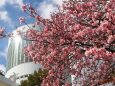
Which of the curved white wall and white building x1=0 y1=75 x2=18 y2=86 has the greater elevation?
the curved white wall

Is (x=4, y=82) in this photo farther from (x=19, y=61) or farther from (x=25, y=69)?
(x=19, y=61)

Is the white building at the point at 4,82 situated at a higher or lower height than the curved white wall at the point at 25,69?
lower

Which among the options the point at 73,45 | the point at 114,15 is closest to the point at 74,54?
the point at 73,45

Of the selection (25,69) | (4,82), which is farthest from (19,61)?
(4,82)

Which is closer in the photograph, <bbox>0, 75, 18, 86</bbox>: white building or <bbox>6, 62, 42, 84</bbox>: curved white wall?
<bbox>0, 75, 18, 86</bbox>: white building

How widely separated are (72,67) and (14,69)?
6435 cm

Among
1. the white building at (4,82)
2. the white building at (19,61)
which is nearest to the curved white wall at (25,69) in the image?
the white building at (19,61)

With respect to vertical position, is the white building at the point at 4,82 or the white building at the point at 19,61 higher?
the white building at the point at 19,61

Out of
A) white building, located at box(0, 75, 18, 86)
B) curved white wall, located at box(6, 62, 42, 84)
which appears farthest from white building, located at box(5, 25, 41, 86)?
white building, located at box(0, 75, 18, 86)

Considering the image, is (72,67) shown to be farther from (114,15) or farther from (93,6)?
(114,15)

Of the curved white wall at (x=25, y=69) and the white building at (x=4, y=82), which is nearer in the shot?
the white building at (x=4, y=82)

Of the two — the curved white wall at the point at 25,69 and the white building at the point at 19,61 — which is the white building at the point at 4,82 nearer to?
the curved white wall at the point at 25,69

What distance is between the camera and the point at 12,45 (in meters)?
79.0

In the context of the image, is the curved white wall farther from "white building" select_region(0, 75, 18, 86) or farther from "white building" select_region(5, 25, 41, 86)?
"white building" select_region(0, 75, 18, 86)
